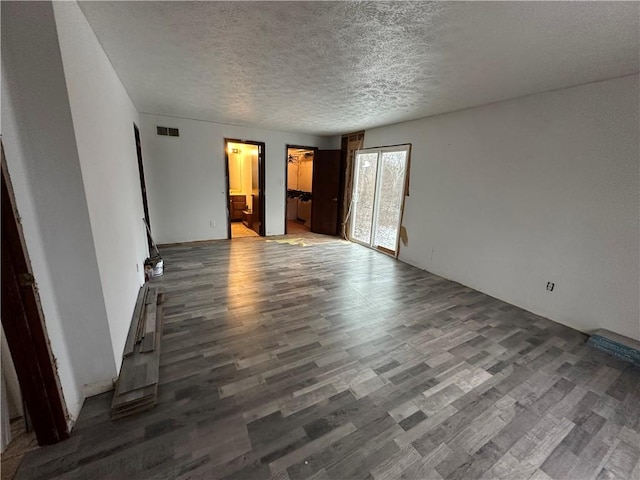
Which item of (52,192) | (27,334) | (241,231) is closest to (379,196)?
(241,231)

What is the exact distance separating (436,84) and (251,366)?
3269mm

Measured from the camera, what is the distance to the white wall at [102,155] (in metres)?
1.44

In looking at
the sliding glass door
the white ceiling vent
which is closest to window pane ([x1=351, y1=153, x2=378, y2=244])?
the sliding glass door

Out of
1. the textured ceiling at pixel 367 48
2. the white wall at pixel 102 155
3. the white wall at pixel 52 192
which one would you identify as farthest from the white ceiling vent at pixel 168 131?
the white wall at pixel 52 192

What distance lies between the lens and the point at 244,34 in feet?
6.20

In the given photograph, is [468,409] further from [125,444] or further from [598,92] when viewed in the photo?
[598,92]

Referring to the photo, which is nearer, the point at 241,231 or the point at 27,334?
the point at 27,334

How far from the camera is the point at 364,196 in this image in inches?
231

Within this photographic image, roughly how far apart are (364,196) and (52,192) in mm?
5194

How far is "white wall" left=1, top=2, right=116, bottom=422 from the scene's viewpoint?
1193 millimetres

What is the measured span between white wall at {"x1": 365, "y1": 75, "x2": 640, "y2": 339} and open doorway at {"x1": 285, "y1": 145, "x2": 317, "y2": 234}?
4.45m

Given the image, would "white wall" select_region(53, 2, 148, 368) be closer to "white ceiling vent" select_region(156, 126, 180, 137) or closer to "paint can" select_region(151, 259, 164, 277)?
"paint can" select_region(151, 259, 164, 277)

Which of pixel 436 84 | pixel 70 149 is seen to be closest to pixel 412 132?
pixel 436 84

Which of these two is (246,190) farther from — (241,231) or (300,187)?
(300,187)
